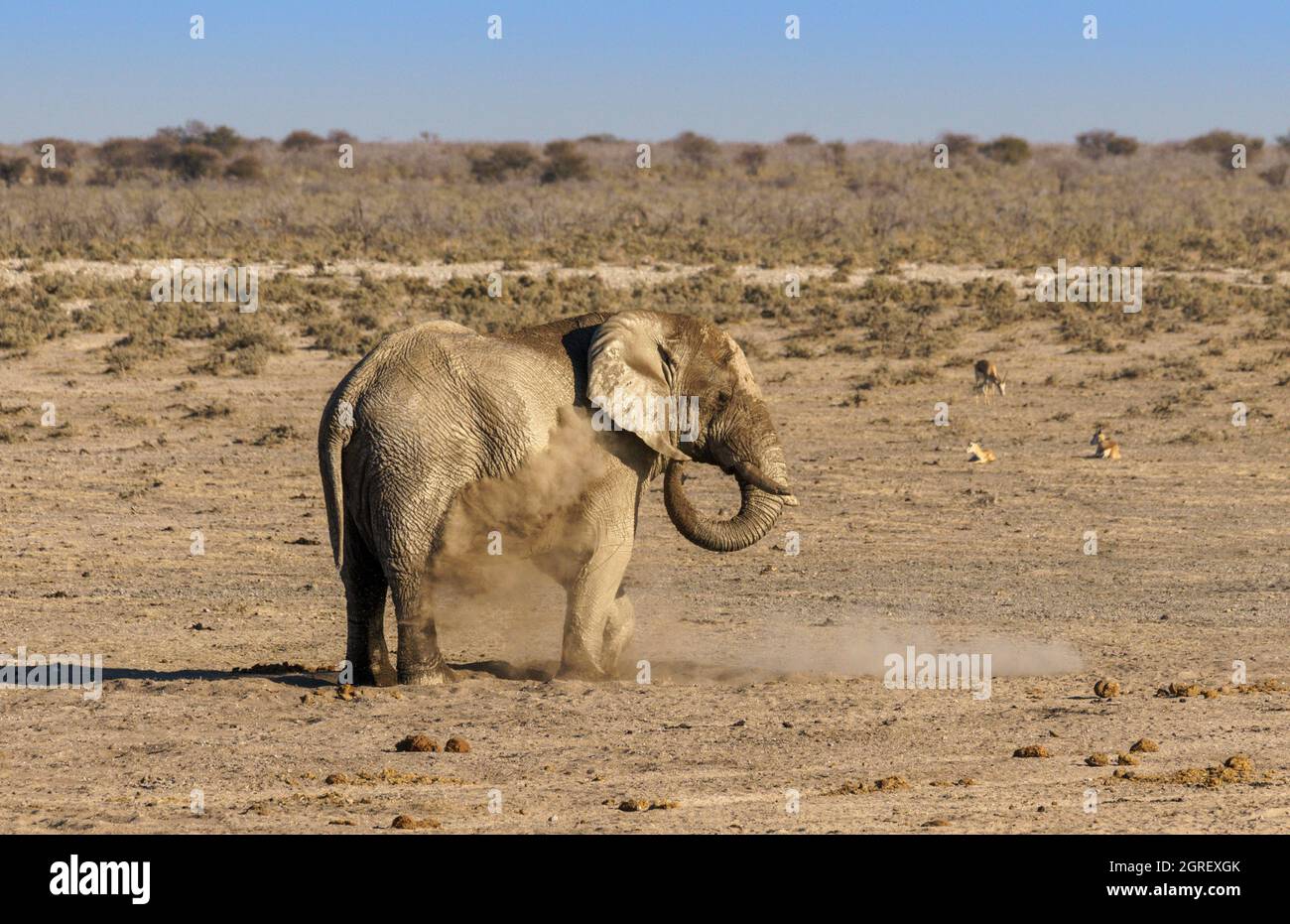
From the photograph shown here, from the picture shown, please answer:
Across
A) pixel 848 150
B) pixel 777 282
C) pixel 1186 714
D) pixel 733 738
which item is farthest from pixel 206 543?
pixel 848 150

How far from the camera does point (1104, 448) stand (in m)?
19.8

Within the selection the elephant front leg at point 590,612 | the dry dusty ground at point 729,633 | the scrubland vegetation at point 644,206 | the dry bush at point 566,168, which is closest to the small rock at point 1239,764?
the dry dusty ground at point 729,633

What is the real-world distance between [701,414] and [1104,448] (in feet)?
33.0

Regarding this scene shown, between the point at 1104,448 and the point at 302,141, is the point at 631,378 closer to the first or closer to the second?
the point at 1104,448

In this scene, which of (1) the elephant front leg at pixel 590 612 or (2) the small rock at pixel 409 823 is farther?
(1) the elephant front leg at pixel 590 612

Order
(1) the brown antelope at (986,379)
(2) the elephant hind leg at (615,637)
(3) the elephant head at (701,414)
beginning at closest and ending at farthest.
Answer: (3) the elephant head at (701,414) → (2) the elephant hind leg at (615,637) → (1) the brown antelope at (986,379)

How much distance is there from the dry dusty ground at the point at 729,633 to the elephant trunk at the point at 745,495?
2.84 ft

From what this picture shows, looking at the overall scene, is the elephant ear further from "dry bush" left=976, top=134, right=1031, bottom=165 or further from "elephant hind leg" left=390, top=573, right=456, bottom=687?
"dry bush" left=976, top=134, right=1031, bottom=165

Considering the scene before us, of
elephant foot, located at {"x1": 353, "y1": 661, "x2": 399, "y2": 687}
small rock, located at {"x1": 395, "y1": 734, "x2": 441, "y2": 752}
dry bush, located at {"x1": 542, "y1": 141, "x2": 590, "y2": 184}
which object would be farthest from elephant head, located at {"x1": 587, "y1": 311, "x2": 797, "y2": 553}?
dry bush, located at {"x1": 542, "y1": 141, "x2": 590, "y2": 184}

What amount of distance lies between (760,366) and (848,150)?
6864 cm

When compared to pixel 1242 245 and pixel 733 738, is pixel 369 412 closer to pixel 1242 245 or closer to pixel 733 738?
pixel 733 738

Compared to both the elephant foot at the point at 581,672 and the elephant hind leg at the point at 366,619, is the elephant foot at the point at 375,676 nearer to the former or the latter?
the elephant hind leg at the point at 366,619

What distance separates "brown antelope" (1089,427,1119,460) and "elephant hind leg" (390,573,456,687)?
427 inches

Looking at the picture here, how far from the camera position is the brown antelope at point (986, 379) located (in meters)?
22.9
